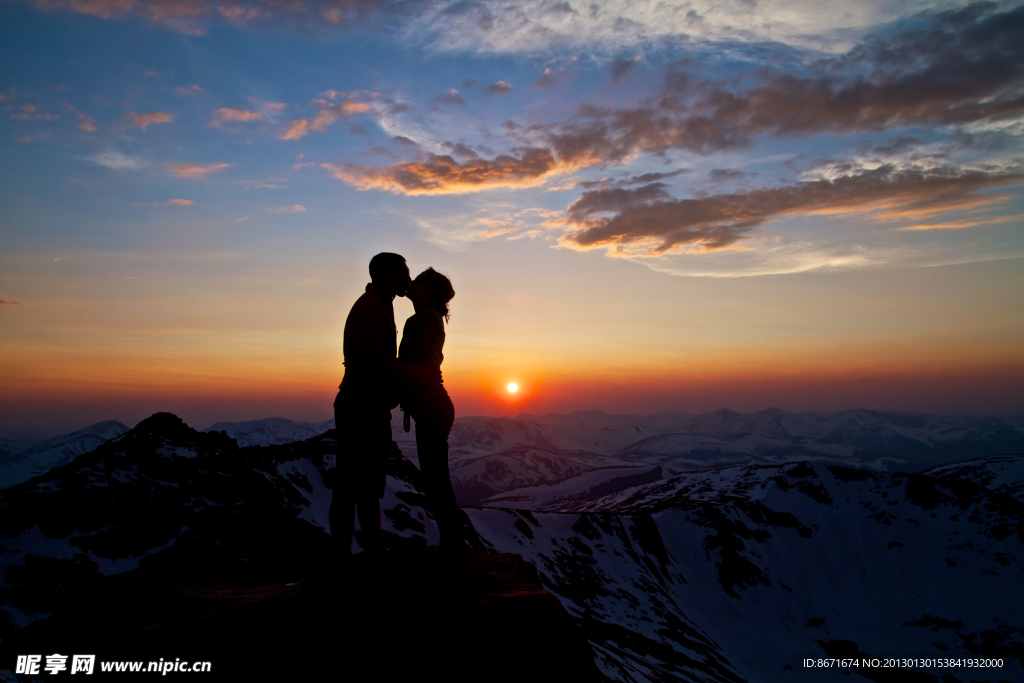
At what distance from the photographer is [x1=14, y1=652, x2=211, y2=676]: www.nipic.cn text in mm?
4547

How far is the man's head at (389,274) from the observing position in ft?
27.7

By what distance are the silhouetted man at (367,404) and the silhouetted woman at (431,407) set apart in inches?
11.4

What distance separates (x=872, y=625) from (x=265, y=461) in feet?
444

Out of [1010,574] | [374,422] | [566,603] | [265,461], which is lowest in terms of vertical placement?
[1010,574]

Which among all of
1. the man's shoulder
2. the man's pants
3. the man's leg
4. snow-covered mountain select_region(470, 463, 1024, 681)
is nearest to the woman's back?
the man's shoulder

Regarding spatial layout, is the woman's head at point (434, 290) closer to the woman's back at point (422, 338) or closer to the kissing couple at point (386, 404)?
the kissing couple at point (386, 404)

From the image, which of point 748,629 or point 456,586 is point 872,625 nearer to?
point 748,629

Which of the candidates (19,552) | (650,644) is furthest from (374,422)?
(650,644)

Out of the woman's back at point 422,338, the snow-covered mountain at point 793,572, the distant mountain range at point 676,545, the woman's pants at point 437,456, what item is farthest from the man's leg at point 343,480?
the snow-covered mountain at point 793,572

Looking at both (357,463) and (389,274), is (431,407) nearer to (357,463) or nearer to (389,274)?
(357,463)

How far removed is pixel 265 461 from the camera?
79188 millimetres

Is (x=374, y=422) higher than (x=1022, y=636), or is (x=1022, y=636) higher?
(x=374, y=422)

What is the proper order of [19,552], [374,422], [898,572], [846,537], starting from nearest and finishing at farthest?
[374,422] < [19,552] < [898,572] < [846,537]

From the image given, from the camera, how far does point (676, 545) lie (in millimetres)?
139750
